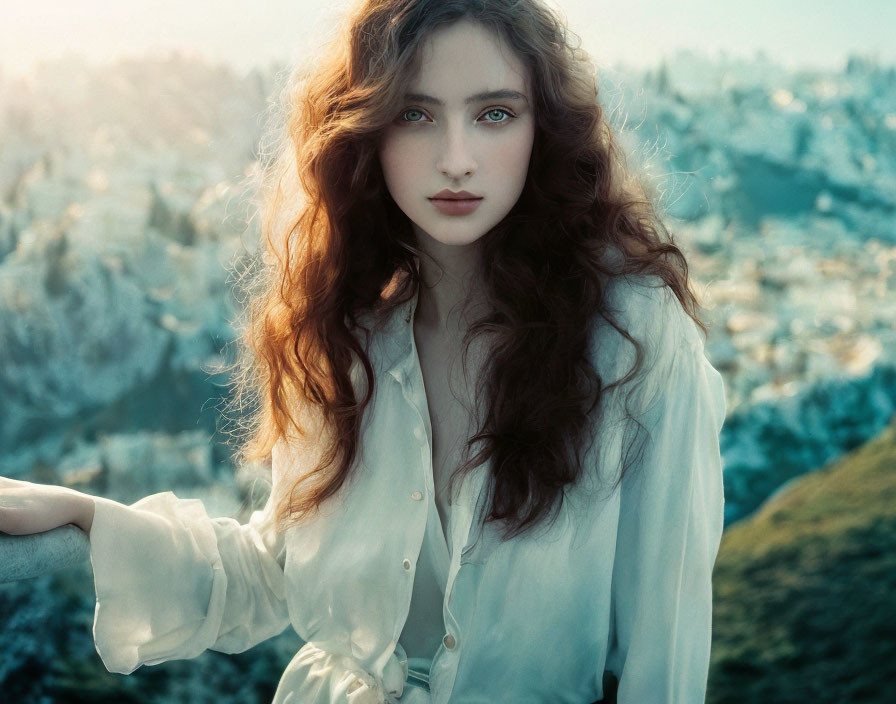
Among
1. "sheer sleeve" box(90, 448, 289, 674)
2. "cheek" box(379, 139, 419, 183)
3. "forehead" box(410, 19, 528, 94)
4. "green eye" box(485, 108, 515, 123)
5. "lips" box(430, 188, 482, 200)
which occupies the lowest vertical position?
"sheer sleeve" box(90, 448, 289, 674)

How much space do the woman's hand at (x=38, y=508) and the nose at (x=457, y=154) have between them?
0.59 metres

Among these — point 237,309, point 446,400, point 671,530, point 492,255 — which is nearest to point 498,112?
point 492,255

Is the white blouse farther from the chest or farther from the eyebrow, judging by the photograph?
the eyebrow

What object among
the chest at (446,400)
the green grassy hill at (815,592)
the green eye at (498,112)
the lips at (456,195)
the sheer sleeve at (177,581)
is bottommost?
the green grassy hill at (815,592)

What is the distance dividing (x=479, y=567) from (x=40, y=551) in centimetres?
51

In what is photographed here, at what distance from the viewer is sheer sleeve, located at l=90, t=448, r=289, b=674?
3.65 ft

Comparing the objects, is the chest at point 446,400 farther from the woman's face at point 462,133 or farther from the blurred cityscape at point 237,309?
the blurred cityscape at point 237,309

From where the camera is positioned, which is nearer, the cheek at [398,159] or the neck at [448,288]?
the cheek at [398,159]

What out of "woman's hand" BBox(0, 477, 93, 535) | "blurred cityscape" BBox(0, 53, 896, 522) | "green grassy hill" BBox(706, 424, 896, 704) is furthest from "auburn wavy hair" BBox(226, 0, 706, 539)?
"green grassy hill" BBox(706, 424, 896, 704)

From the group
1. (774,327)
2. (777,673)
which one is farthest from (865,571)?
(774,327)

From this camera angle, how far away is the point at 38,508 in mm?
999

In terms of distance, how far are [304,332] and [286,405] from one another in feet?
0.36

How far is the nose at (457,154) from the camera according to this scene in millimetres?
1025

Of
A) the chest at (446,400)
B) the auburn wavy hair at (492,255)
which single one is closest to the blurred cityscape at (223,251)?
the auburn wavy hair at (492,255)
